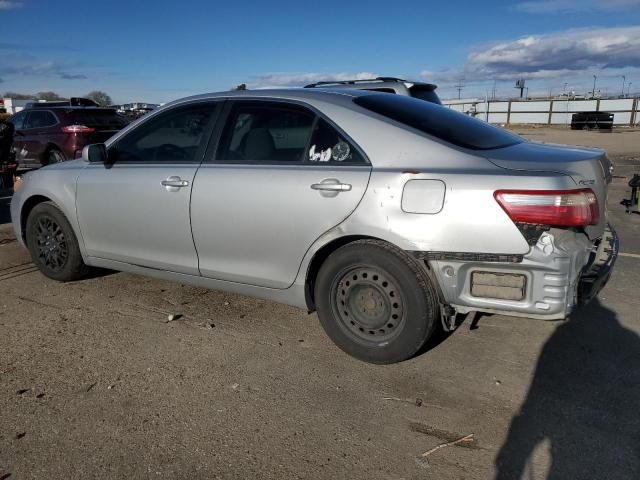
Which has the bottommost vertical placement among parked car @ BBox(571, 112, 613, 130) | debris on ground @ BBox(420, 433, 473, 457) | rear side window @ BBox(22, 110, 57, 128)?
debris on ground @ BBox(420, 433, 473, 457)

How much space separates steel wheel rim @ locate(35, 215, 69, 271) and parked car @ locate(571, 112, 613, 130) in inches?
1732

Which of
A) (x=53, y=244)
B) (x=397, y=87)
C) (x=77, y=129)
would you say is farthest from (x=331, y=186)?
(x=77, y=129)

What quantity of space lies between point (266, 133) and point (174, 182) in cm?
78

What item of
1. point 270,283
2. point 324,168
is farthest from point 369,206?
point 270,283

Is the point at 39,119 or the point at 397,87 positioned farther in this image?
the point at 39,119

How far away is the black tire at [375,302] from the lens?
3229mm

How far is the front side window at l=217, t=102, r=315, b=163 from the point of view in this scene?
3713 millimetres

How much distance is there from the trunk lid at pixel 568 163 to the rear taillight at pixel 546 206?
15 cm

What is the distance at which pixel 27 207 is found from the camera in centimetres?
518

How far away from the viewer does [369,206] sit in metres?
3.26

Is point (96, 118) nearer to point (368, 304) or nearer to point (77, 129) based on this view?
point (77, 129)

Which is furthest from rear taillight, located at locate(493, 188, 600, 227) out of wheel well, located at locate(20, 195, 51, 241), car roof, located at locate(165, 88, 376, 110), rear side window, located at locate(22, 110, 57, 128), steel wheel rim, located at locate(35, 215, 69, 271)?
rear side window, located at locate(22, 110, 57, 128)

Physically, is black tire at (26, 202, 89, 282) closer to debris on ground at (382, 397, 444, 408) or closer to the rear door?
the rear door

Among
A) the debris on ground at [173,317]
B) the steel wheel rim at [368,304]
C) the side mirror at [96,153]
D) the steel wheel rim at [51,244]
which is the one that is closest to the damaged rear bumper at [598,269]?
the steel wheel rim at [368,304]
